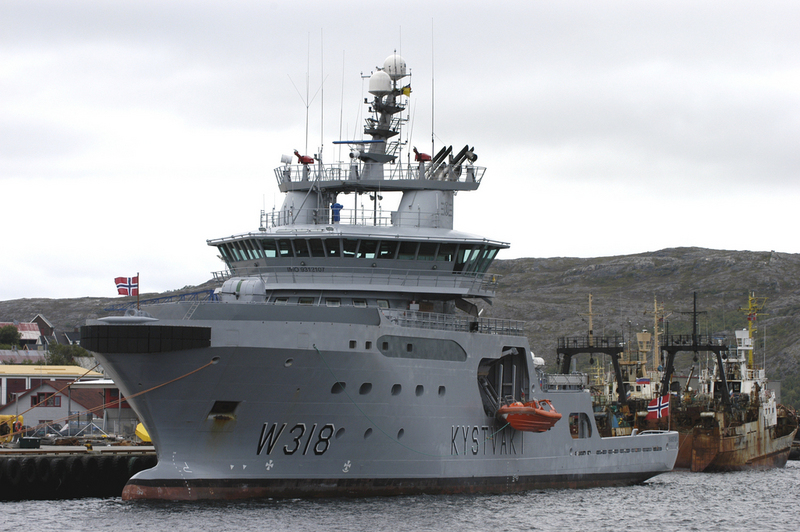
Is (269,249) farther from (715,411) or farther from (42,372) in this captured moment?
(42,372)

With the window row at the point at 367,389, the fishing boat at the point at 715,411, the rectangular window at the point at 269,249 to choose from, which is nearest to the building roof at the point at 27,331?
the fishing boat at the point at 715,411

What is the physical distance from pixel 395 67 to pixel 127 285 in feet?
37.2

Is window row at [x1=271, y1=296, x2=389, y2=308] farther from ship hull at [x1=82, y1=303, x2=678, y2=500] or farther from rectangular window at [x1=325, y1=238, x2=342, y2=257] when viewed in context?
ship hull at [x1=82, y1=303, x2=678, y2=500]

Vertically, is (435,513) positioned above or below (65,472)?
below

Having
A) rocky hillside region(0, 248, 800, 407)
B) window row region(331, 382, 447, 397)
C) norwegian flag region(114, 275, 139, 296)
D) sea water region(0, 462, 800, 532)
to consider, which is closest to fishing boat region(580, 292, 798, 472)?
sea water region(0, 462, 800, 532)

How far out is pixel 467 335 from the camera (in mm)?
29141

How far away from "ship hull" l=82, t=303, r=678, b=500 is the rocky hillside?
8260cm

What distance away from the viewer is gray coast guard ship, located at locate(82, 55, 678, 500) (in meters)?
24.8

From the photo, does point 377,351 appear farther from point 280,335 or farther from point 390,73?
point 390,73

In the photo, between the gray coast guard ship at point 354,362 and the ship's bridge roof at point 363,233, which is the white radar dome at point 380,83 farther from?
the ship's bridge roof at point 363,233

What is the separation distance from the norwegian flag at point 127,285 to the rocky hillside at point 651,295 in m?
85.2

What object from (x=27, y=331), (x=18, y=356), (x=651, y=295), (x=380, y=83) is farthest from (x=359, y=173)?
(x=651, y=295)

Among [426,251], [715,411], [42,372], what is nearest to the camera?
[426,251]

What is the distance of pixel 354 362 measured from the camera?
25.8m
